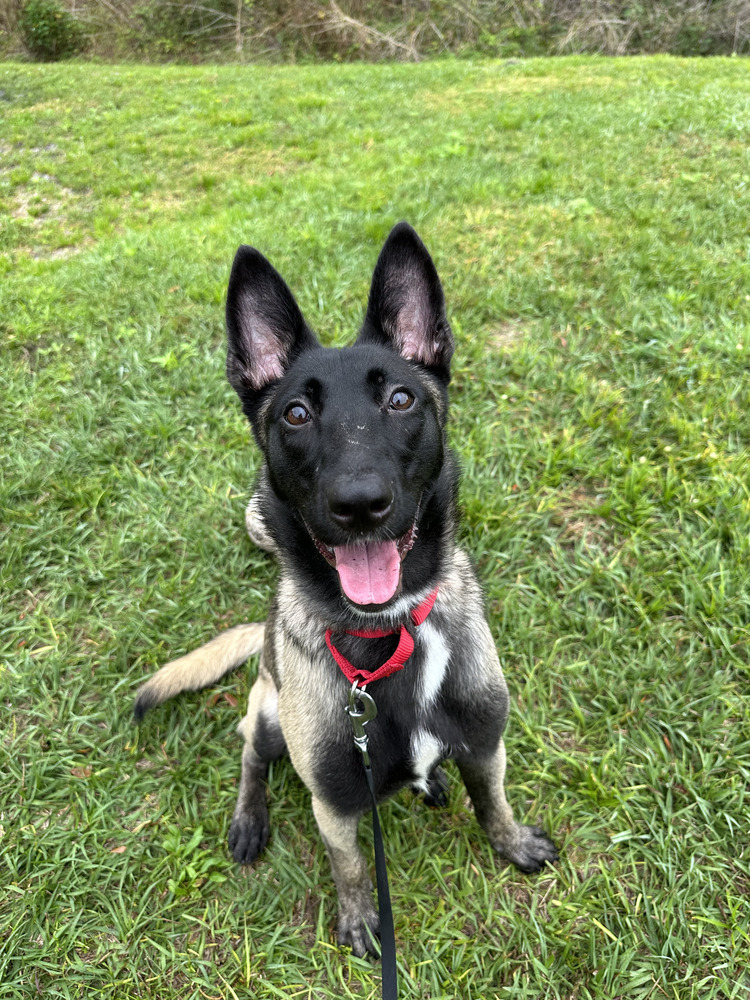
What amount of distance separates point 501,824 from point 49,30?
80.6 ft

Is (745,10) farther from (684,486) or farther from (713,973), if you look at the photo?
(713,973)

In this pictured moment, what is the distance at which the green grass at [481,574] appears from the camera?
2113 millimetres

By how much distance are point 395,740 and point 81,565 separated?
7.62 ft

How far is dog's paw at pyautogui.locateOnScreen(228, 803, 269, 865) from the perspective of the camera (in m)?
2.37

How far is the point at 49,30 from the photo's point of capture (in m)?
17.8

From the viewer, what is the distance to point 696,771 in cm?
232

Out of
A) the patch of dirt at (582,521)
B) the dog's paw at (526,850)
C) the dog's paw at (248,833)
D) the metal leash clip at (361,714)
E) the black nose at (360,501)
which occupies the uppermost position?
the black nose at (360,501)

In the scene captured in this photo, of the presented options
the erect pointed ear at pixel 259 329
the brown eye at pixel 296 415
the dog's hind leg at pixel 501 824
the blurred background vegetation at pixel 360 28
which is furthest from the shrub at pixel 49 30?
the dog's hind leg at pixel 501 824

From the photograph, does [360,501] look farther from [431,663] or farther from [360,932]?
Answer: [360,932]

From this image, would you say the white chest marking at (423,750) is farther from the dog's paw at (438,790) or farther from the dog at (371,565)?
the dog's paw at (438,790)

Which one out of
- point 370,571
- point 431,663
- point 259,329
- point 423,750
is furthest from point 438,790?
point 259,329

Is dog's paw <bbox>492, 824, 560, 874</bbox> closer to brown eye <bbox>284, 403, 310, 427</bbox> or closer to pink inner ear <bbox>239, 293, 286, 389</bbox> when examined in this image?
brown eye <bbox>284, 403, 310, 427</bbox>

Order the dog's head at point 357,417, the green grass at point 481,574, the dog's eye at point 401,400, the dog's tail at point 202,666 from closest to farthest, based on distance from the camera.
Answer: the dog's head at point 357,417, the dog's eye at point 401,400, the green grass at point 481,574, the dog's tail at point 202,666

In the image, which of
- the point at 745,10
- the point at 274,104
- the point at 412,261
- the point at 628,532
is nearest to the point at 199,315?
the point at 412,261
